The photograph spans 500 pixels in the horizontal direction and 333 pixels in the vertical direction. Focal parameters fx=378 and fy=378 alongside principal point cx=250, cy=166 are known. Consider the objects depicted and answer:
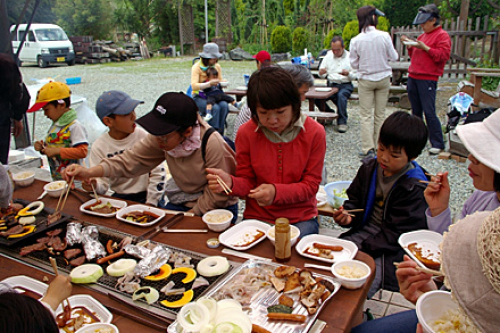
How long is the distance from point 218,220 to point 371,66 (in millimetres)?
4821

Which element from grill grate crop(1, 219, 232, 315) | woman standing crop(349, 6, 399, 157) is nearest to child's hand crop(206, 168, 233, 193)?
grill grate crop(1, 219, 232, 315)

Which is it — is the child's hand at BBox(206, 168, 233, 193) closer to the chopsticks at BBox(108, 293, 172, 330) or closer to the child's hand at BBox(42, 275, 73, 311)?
the chopsticks at BBox(108, 293, 172, 330)

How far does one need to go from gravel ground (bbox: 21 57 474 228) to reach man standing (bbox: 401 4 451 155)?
0.59m

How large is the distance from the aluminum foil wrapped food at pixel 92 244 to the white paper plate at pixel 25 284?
0.28m

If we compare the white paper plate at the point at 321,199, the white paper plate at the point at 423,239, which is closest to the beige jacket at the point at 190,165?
the white paper plate at the point at 321,199

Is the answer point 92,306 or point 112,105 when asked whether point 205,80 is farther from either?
point 92,306

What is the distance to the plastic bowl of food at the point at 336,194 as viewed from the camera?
12.1 feet

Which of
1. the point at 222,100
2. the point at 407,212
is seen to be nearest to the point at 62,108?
the point at 407,212

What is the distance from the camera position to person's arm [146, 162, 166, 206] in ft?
11.5

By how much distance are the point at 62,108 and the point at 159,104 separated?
1.49 meters

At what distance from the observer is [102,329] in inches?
61.8

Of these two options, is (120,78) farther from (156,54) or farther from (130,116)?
(130,116)

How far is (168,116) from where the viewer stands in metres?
2.63

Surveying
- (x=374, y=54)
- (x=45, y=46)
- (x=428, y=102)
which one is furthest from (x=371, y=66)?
(x=45, y=46)
